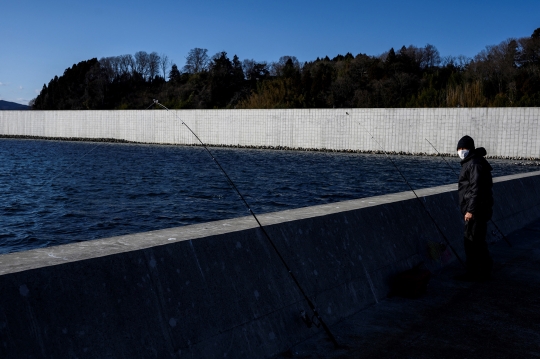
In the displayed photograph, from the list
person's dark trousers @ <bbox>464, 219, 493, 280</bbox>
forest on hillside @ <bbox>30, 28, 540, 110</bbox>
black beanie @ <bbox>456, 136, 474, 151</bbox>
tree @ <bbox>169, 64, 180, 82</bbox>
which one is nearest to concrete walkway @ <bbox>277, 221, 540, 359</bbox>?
person's dark trousers @ <bbox>464, 219, 493, 280</bbox>

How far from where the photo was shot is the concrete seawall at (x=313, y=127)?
37.5 metres

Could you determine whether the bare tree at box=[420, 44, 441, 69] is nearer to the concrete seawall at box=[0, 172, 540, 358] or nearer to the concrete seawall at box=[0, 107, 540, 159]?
the concrete seawall at box=[0, 107, 540, 159]

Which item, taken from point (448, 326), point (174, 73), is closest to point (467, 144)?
point (448, 326)

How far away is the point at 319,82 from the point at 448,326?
2224 inches

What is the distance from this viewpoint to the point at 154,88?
83375 millimetres

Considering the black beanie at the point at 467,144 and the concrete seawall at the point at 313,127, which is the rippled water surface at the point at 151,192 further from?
the concrete seawall at the point at 313,127

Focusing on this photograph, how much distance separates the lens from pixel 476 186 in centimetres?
512

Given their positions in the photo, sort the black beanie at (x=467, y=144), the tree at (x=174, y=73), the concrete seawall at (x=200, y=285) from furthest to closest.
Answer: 1. the tree at (x=174, y=73)
2. the black beanie at (x=467, y=144)
3. the concrete seawall at (x=200, y=285)

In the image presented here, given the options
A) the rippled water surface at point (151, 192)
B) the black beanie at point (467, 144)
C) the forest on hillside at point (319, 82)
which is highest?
the forest on hillside at point (319, 82)

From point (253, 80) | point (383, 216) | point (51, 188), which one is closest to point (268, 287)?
point (383, 216)

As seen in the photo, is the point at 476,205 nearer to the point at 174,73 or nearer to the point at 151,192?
the point at 151,192

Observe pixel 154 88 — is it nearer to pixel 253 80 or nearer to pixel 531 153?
pixel 253 80

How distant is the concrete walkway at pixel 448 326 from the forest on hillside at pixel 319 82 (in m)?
41.0

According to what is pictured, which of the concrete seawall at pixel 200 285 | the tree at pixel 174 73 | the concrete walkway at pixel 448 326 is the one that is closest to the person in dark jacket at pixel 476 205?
the concrete walkway at pixel 448 326
